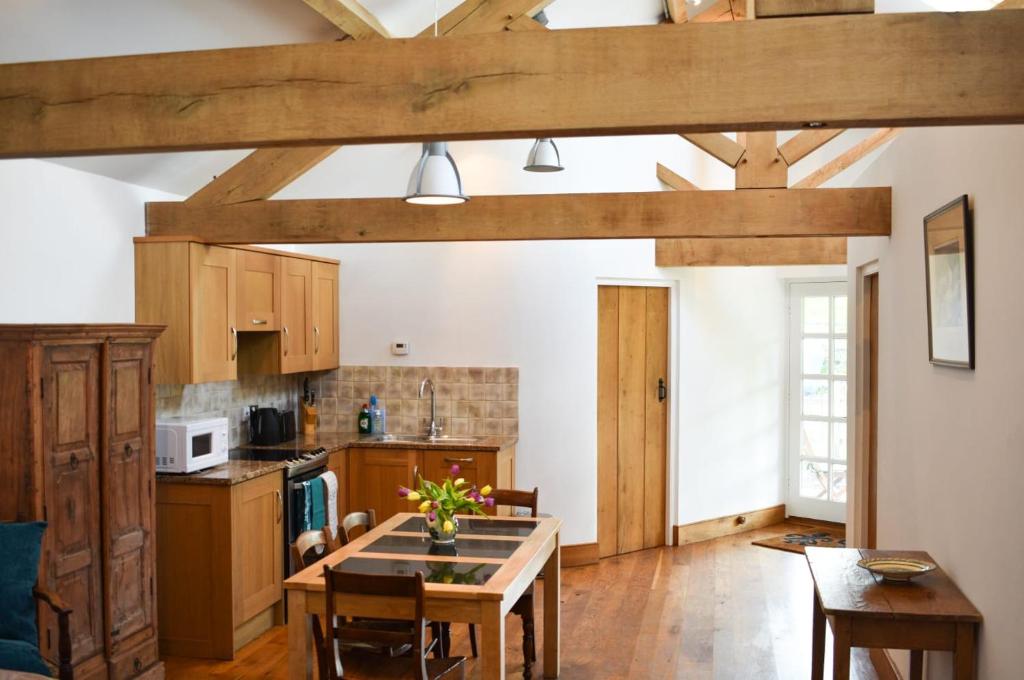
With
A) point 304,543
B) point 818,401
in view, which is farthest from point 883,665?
point 818,401

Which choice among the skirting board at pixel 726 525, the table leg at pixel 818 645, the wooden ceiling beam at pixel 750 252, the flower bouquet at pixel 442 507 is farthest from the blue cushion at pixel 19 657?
the skirting board at pixel 726 525

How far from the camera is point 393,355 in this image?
24.2 feet

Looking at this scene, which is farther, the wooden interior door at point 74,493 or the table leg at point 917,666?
the wooden interior door at point 74,493

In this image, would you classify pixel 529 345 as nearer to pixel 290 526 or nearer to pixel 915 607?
pixel 290 526

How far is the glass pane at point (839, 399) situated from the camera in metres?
8.59

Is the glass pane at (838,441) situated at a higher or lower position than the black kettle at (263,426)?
lower

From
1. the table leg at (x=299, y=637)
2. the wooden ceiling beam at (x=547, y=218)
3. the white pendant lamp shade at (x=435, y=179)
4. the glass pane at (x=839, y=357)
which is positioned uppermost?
the white pendant lamp shade at (x=435, y=179)

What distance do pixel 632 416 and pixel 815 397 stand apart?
2.00 meters

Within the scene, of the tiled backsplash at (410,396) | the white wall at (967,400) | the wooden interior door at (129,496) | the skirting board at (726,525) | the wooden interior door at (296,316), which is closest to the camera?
the white wall at (967,400)

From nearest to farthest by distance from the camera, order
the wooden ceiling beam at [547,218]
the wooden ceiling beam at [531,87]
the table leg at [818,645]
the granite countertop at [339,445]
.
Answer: the wooden ceiling beam at [531,87], the table leg at [818,645], the wooden ceiling beam at [547,218], the granite countertop at [339,445]

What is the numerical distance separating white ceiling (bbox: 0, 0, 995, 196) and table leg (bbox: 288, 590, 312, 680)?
256 centimetres

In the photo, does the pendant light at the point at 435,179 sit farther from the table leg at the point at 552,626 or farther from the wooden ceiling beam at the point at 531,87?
the wooden ceiling beam at the point at 531,87

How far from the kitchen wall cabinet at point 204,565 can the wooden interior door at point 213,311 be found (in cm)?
68

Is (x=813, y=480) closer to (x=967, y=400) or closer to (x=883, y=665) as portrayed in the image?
(x=883, y=665)
